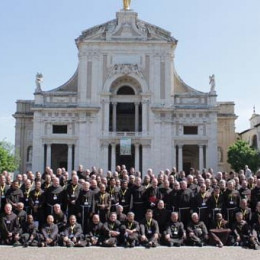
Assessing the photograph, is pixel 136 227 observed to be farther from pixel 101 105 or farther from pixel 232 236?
pixel 101 105

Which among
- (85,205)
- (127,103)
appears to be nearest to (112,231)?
(85,205)

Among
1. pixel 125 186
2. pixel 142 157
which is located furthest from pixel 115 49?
pixel 125 186

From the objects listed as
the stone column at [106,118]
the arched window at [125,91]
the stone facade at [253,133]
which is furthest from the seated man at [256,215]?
the stone facade at [253,133]

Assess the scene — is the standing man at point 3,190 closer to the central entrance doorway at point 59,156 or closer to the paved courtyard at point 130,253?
the paved courtyard at point 130,253

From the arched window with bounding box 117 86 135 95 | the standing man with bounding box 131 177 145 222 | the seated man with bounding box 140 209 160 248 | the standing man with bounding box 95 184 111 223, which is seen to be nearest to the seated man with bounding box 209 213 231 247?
the seated man with bounding box 140 209 160 248

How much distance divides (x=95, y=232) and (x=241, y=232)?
16.8 ft

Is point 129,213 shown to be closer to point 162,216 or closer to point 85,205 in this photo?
point 162,216

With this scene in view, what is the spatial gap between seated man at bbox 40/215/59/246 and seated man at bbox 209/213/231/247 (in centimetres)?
537

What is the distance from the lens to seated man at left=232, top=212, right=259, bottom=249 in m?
15.8

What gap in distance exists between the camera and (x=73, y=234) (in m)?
15.9

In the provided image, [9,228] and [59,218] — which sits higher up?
[59,218]

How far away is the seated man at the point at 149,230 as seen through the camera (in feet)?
51.6

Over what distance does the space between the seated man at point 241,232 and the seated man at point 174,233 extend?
1.82 meters

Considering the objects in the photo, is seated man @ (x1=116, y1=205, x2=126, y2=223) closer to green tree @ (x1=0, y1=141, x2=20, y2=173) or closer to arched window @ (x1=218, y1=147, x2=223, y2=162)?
green tree @ (x1=0, y1=141, x2=20, y2=173)
